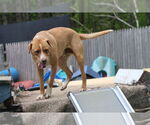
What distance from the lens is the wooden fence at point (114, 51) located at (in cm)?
1043

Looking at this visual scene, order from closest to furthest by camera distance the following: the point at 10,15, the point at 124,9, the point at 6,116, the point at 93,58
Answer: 1. the point at 6,116
2. the point at 93,58
3. the point at 124,9
4. the point at 10,15

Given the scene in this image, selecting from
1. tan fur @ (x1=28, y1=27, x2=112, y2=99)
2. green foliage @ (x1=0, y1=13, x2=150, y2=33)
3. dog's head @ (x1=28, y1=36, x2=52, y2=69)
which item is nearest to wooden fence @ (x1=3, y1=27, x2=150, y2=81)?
green foliage @ (x1=0, y1=13, x2=150, y2=33)

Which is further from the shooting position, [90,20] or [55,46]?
[90,20]

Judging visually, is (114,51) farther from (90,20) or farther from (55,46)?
(55,46)

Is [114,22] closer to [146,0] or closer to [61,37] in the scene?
[146,0]

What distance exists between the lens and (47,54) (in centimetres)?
410

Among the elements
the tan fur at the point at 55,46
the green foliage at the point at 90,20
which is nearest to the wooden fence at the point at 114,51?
the green foliage at the point at 90,20

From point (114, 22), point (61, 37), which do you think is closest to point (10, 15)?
point (114, 22)

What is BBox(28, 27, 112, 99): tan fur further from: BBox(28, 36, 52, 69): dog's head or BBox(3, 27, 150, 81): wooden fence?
BBox(3, 27, 150, 81): wooden fence

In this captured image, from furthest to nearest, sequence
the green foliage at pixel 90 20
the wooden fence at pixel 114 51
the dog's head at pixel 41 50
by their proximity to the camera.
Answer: the green foliage at pixel 90 20, the wooden fence at pixel 114 51, the dog's head at pixel 41 50

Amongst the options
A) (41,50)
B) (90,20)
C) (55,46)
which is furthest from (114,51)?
(41,50)

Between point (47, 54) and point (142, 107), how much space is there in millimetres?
1392

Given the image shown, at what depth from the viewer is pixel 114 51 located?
11148mm

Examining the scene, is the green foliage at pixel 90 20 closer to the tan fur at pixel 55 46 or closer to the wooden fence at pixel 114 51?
the wooden fence at pixel 114 51
